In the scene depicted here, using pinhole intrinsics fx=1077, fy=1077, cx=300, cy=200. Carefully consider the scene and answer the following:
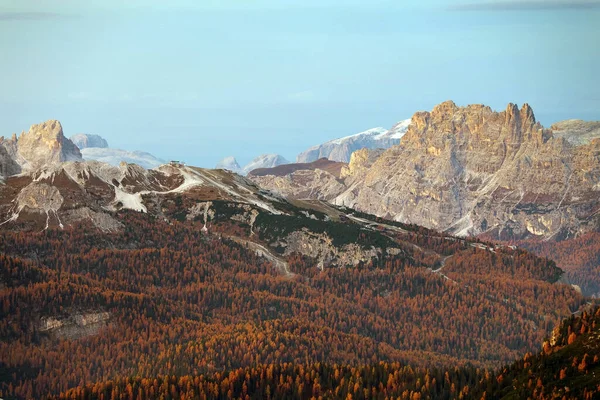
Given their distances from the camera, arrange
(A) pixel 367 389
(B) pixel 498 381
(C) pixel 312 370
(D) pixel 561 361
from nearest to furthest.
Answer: (D) pixel 561 361 → (B) pixel 498 381 → (A) pixel 367 389 → (C) pixel 312 370

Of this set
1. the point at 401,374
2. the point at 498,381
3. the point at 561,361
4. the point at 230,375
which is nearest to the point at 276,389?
the point at 230,375

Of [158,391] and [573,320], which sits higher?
[573,320]

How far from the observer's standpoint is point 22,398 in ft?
636

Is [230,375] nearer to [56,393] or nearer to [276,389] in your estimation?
[276,389]

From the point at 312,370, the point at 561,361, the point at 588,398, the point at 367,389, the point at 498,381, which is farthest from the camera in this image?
the point at 312,370

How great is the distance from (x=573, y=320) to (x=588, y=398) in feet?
86.6

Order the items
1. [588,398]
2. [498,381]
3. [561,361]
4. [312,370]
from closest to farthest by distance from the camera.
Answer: [588,398], [561,361], [498,381], [312,370]

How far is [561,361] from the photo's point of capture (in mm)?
144500

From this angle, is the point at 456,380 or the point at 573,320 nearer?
the point at 573,320

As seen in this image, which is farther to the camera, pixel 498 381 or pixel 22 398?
pixel 22 398

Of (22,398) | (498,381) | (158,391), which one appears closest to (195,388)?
(158,391)

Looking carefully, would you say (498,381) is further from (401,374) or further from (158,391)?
(158,391)

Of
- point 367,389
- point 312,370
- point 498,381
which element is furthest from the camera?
point 312,370

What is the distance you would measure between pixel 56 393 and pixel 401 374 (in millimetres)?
63113
